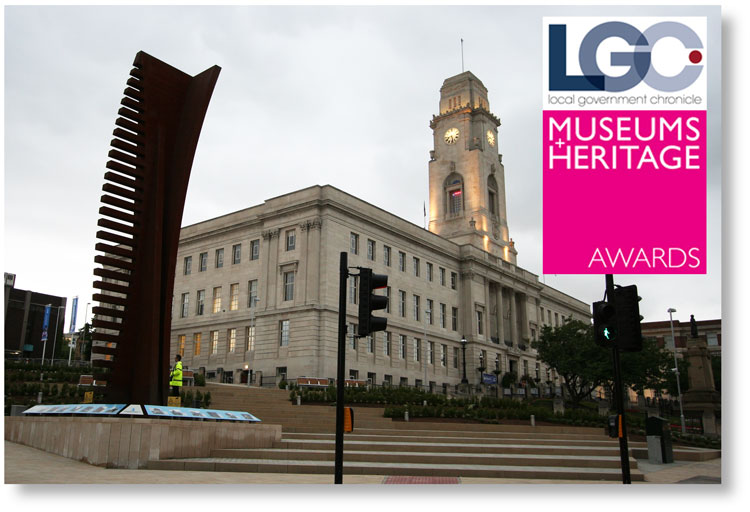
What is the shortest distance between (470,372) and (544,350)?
11846 millimetres

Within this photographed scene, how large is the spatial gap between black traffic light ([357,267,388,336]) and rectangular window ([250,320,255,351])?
45.7m

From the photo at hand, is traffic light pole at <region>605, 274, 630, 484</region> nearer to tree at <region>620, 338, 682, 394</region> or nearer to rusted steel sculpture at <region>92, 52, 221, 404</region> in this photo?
rusted steel sculpture at <region>92, 52, 221, 404</region>

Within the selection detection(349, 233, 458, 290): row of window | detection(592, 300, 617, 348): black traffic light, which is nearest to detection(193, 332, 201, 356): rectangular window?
detection(349, 233, 458, 290): row of window

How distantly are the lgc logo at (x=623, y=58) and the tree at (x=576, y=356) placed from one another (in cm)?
4014

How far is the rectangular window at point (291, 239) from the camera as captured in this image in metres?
53.9

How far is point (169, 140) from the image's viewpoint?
50.1 feet

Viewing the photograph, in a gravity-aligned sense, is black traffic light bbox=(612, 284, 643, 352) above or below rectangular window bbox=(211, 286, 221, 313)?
below

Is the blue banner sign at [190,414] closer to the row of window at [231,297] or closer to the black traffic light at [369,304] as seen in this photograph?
the black traffic light at [369,304]

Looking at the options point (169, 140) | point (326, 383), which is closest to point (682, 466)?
point (169, 140)

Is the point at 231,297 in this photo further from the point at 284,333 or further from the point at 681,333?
the point at 681,333

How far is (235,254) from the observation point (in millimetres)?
59125

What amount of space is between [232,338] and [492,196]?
41390 mm

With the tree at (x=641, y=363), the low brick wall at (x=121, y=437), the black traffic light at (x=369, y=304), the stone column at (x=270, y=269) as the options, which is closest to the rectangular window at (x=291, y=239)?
the stone column at (x=270, y=269)

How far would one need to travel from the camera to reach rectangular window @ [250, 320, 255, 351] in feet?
178
